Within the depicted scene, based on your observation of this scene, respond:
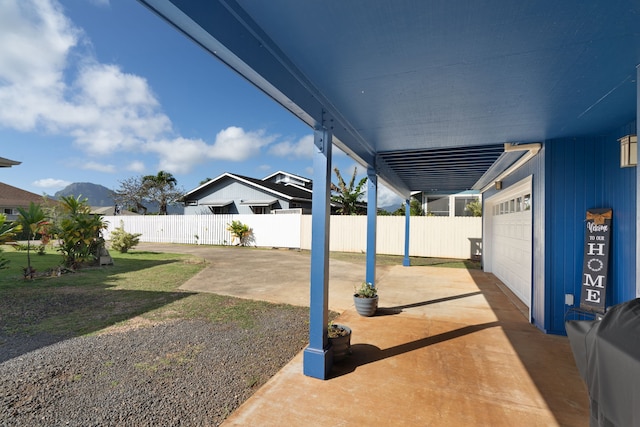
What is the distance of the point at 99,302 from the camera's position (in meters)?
5.68

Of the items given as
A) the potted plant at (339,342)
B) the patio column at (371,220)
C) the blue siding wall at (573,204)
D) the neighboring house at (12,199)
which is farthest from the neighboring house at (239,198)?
the potted plant at (339,342)

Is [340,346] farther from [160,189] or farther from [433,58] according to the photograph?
[160,189]

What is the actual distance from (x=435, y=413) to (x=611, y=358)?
1773 millimetres

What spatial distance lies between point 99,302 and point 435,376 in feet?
19.1

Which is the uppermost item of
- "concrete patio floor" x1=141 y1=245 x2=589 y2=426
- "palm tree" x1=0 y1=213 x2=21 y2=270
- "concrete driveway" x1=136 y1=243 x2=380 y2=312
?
"palm tree" x1=0 y1=213 x2=21 y2=270

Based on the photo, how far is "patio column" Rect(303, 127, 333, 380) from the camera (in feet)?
10.6

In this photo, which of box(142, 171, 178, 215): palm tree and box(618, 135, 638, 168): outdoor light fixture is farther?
box(142, 171, 178, 215): palm tree

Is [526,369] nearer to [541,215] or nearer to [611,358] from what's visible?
[541,215]

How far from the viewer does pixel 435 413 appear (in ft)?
8.43

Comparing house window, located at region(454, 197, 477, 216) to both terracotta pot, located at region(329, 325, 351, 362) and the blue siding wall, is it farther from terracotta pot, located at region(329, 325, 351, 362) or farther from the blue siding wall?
terracotta pot, located at region(329, 325, 351, 362)

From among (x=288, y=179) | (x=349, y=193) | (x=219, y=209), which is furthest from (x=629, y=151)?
(x=288, y=179)

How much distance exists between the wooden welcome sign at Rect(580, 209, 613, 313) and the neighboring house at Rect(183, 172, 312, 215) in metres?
16.1

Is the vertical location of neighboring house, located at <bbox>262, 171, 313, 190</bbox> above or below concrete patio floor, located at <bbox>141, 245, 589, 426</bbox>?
above

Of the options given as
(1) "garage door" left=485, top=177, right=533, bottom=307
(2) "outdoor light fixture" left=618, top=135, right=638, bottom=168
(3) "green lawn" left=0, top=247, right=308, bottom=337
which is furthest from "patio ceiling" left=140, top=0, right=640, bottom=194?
(3) "green lawn" left=0, top=247, right=308, bottom=337
